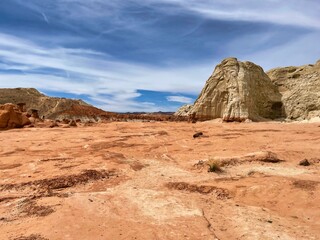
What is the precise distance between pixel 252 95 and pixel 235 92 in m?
1.10

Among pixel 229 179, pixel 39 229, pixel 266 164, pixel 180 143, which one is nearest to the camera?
pixel 39 229

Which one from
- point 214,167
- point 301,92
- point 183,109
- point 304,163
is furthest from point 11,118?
point 183,109

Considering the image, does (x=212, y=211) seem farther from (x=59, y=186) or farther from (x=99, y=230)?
(x=59, y=186)

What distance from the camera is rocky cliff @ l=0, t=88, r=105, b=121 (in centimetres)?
3467

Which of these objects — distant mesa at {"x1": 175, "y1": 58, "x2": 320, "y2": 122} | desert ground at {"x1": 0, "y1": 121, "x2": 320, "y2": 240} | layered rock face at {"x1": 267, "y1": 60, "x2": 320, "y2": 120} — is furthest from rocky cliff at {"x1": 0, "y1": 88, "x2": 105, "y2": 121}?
desert ground at {"x1": 0, "y1": 121, "x2": 320, "y2": 240}

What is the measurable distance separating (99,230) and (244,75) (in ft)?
61.8

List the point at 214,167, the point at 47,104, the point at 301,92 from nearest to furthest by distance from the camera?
the point at 214,167 → the point at 301,92 → the point at 47,104

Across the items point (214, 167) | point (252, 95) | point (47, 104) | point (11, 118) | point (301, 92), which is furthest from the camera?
point (47, 104)

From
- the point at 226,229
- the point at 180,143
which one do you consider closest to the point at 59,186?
the point at 226,229

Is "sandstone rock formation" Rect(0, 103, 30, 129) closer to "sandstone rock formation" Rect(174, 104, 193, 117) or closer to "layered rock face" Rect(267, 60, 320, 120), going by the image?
A: "layered rock face" Rect(267, 60, 320, 120)

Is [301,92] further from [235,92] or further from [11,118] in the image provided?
[11,118]

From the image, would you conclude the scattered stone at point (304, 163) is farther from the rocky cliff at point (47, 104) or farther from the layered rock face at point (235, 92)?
the rocky cliff at point (47, 104)

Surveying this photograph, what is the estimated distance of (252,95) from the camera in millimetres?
21297

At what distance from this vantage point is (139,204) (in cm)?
537
